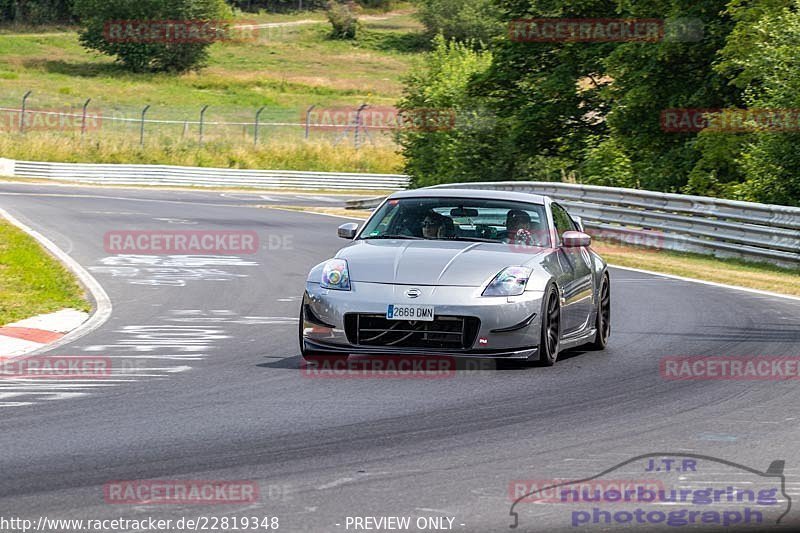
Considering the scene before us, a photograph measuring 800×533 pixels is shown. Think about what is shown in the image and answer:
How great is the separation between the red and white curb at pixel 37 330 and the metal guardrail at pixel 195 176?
38.6 metres

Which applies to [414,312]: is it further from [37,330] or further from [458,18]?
[458,18]

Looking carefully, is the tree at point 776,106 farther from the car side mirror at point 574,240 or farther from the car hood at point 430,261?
the car hood at point 430,261

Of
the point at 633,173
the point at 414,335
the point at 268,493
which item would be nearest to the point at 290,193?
the point at 633,173

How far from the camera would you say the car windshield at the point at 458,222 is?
446 inches

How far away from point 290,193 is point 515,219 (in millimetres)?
40078

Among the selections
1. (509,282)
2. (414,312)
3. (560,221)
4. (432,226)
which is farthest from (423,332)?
(560,221)

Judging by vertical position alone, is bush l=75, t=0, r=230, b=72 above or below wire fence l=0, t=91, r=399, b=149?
above

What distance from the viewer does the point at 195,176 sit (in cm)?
5300

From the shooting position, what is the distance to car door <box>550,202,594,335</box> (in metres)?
11.1

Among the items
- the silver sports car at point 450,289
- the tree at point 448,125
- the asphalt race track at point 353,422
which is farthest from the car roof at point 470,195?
the tree at point 448,125

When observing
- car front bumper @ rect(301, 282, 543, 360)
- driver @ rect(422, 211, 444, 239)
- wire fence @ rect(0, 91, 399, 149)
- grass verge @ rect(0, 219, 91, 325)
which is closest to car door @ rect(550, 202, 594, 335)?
car front bumper @ rect(301, 282, 543, 360)

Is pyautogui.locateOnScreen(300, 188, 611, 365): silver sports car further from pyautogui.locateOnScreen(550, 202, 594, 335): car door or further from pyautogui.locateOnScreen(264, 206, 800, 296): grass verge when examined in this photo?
pyautogui.locateOnScreen(264, 206, 800, 296): grass verge

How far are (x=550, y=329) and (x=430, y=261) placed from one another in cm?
108

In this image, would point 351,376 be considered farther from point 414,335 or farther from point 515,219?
point 515,219
